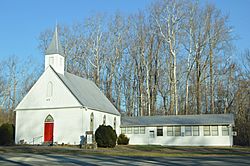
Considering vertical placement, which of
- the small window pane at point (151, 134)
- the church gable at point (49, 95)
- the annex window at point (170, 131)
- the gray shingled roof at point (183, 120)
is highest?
the church gable at point (49, 95)

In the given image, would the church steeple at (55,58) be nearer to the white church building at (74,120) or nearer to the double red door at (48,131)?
the white church building at (74,120)

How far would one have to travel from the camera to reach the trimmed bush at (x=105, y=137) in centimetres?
3553

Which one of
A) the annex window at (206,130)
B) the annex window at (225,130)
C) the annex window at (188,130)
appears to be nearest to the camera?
the annex window at (225,130)

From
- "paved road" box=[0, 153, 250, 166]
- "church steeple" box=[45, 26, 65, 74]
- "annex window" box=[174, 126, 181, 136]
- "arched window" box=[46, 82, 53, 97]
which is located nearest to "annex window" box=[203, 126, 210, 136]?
"annex window" box=[174, 126, 181, 136]

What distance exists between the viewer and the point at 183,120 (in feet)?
143

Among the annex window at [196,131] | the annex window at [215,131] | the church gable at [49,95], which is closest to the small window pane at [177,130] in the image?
the annex window at [196,131]

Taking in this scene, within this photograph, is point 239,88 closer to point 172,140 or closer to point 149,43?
point 172,140

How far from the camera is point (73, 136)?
36.7 m

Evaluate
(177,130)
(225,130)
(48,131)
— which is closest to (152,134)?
(177,130)

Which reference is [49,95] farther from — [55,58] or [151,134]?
[151,134]

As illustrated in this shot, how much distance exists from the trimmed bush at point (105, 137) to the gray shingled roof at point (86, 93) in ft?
10.7

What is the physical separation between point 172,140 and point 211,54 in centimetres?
1471

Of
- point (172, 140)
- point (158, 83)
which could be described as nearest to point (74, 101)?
point (172, 140)

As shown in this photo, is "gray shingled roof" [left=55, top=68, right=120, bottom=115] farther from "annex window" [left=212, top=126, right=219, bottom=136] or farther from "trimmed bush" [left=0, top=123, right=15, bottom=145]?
"annex window" [left=212, top=126, right=219, bottom=136]
